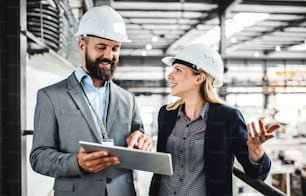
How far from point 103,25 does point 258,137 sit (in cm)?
48

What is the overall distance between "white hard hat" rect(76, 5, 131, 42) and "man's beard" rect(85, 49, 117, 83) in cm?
6

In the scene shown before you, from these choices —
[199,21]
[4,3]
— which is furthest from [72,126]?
[199,21]

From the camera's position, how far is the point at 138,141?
2.72ft

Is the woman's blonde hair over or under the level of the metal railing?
over

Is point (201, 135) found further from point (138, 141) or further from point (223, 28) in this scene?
point (223, 28)

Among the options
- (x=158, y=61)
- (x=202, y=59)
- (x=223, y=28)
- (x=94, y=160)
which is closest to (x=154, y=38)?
(x=223, y=28)

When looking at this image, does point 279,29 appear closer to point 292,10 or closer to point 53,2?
point 292,10

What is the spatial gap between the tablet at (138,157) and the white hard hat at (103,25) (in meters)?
0.30

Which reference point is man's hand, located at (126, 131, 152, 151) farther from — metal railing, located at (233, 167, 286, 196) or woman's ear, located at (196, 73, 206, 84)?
metal railing, located at (233, 167, 286, 196)

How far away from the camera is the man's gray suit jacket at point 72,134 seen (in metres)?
0.76

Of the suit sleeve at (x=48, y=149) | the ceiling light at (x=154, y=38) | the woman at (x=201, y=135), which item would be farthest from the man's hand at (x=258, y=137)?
the ceiling light at (x=154, y=38)

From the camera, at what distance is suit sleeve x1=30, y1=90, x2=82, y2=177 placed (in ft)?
2.41

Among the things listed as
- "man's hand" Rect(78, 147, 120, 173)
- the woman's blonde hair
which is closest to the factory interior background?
the woman's blonde hair

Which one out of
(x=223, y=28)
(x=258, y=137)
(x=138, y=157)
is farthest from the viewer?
(x=223, y=28)
